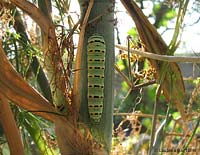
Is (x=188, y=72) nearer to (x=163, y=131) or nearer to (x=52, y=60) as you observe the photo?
(x=163, y=131)

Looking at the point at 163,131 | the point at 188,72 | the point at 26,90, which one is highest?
the point at 26,90

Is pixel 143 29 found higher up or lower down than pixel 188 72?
higher up

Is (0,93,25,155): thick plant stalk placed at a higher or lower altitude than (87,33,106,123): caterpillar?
lower

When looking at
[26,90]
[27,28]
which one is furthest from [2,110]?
[27,28]

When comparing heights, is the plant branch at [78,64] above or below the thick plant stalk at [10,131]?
above

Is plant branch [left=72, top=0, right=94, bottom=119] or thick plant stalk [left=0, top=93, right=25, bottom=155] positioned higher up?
plant branch [left=72, top=0, right=94, bottom=119]
